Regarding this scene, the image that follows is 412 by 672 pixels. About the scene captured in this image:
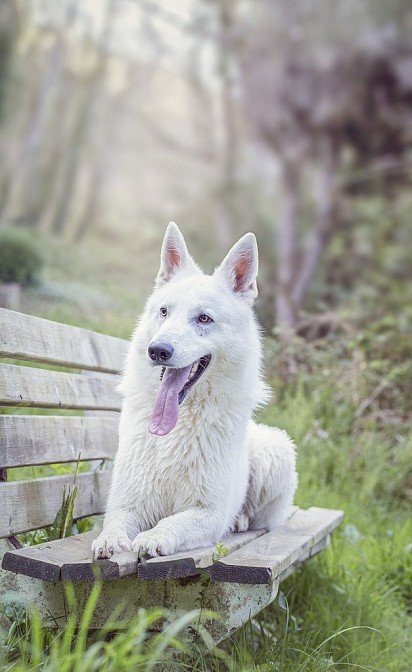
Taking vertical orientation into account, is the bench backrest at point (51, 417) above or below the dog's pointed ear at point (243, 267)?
below

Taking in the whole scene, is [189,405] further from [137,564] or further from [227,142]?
[227,142]

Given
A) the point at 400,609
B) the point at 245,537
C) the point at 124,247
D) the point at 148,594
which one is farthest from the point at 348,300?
the point at 148,594

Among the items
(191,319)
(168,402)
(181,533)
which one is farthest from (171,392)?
(181,533)

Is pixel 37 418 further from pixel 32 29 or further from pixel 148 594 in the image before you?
pixel 32 29

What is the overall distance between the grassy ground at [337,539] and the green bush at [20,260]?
64 centimetres

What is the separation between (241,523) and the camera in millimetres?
3432

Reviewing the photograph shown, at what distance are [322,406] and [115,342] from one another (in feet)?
9.25

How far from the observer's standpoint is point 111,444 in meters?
3.74

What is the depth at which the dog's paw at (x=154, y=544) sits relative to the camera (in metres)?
2.42

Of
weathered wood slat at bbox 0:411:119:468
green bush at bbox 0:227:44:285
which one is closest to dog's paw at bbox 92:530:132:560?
weathered wood slat at bbox 0:411:119:468

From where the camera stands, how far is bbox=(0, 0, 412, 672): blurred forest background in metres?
13.3

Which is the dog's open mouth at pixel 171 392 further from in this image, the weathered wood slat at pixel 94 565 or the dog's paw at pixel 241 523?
the dog's paw at pixel 241 523

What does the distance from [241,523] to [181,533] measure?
92 cm

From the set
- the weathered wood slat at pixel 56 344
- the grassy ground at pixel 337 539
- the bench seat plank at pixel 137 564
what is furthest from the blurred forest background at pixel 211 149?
the bench seat plank at pixel 137 564
